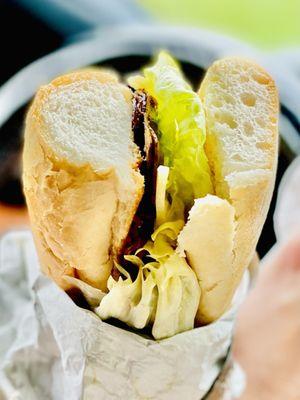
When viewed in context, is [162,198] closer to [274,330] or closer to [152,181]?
[152,181]

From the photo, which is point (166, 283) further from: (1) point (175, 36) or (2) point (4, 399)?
(1) point (175, 36)

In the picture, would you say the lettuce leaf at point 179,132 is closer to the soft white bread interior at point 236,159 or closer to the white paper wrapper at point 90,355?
the soft white bread interior at point 236,159

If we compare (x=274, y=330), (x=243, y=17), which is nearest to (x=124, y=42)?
(x=243, y=17)

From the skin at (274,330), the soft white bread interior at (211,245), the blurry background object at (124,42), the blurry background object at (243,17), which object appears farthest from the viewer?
the blurry background object at (243,17)

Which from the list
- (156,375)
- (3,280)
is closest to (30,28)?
(3,280)

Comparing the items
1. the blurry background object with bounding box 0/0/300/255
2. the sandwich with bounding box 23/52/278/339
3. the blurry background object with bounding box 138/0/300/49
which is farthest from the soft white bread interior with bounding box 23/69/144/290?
the blurry background object with bounding box 138/0/300/49

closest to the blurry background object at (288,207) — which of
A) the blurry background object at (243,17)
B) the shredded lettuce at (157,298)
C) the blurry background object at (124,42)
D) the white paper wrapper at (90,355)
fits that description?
the blurry background object at (124,42)

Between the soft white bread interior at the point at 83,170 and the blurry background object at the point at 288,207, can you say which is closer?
the soft white bread interior at the point at 83,170
